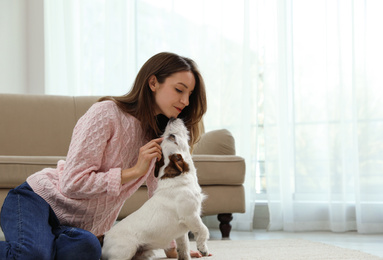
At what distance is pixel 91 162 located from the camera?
5.26ft

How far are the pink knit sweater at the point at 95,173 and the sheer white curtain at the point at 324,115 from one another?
1931mm

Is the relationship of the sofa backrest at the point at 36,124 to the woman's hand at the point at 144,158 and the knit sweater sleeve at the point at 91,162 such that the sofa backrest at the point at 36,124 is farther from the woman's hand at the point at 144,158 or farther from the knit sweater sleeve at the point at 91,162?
the woman's hand at the point at 144,158

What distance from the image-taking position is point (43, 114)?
3434 mm

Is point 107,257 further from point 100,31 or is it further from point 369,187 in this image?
point 100,31

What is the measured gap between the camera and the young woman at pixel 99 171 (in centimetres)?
153

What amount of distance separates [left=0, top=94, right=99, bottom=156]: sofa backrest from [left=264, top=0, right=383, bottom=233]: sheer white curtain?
4.82 feet

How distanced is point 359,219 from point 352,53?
114 cm

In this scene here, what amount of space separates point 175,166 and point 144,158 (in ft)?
0.35

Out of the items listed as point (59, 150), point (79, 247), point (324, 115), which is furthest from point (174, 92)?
point (324, 115)

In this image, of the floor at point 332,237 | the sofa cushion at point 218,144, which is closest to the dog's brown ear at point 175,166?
the floor at point 332,237

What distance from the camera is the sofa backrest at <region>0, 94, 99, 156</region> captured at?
3309 millimetres

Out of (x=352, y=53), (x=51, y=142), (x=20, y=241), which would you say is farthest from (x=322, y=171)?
(x=20, y=241)

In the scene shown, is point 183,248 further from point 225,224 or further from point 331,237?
point 331,237

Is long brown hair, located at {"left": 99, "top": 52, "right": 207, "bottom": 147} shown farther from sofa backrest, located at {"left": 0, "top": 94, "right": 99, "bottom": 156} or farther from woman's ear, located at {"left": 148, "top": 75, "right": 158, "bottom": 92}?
sofa backrest, located at {"left": 0, "top": 94, "right": 99, "bottom": 156}
